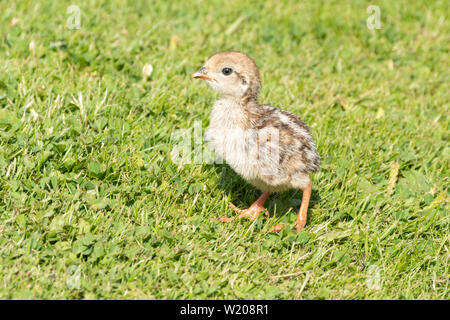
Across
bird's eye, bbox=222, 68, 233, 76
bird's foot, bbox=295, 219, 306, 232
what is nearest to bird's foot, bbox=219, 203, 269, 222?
bird's foot, bbox=295, 219, 306, 232

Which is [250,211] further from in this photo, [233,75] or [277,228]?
[233,75]

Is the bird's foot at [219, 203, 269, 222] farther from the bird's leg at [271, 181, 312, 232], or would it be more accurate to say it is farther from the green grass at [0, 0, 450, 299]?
the bird's leg at [271, 181, 312, 232]

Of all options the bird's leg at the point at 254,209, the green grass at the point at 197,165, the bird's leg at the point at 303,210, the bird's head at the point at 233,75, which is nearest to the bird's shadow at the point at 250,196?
the green grass at the point at 197,165

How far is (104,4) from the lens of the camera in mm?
7926

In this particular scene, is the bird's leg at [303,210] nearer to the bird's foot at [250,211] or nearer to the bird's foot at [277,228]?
the bird's foot at [277,228]

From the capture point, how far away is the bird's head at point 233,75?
4.99m

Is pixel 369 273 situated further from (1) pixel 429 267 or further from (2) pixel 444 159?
(2) pixel 444 159

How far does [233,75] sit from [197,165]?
988 mm

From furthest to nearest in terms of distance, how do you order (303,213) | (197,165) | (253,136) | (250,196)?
(250,196) < (197,165) < (303,213) < (253,136)

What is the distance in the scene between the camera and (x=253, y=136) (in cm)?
493

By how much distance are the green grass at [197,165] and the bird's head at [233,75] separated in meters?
0.86

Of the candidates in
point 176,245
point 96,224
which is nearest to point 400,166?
point 176,245

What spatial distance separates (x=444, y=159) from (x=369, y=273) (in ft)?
7.09

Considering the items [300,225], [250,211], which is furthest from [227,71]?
[300,225]
